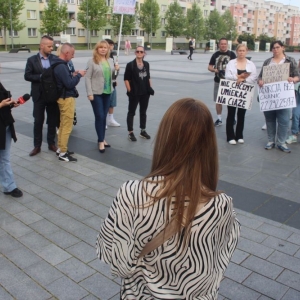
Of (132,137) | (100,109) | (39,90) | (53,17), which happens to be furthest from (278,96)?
(53,17)

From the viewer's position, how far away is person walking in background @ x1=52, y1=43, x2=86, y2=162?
575 centimetres

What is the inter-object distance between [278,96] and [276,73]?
1.32ft

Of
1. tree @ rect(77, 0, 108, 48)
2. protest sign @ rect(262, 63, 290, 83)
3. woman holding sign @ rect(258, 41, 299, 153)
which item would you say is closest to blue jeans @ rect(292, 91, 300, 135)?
woman holding sign @ rect(258, 41, 299, 153)

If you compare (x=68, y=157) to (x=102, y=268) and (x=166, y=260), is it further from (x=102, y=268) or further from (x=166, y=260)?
(x=166, y=260)

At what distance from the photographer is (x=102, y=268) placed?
326 centimetres

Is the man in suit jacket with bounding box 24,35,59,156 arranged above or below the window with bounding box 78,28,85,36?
below

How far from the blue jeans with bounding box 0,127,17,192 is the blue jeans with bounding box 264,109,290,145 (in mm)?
4448

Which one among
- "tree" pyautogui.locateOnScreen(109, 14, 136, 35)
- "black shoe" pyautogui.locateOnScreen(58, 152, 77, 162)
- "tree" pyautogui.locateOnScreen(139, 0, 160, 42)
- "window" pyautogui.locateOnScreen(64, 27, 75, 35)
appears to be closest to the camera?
"black shoe" pyautogui.locateOnScreen(58, 152, 77, 162)

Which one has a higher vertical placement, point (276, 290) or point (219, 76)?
point (219, 76)

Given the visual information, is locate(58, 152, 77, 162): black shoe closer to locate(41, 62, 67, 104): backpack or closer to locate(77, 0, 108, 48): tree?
locate(41, 62, 67, 104): backpack

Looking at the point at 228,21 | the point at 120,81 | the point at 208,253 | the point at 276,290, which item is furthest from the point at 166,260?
the point at 228,21

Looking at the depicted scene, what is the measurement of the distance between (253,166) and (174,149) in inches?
189

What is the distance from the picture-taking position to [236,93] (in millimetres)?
7102

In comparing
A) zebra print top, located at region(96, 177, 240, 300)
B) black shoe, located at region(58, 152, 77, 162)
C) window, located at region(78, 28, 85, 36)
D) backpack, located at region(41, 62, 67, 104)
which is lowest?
black shoe, located at region(58, 152, 77, 162)
